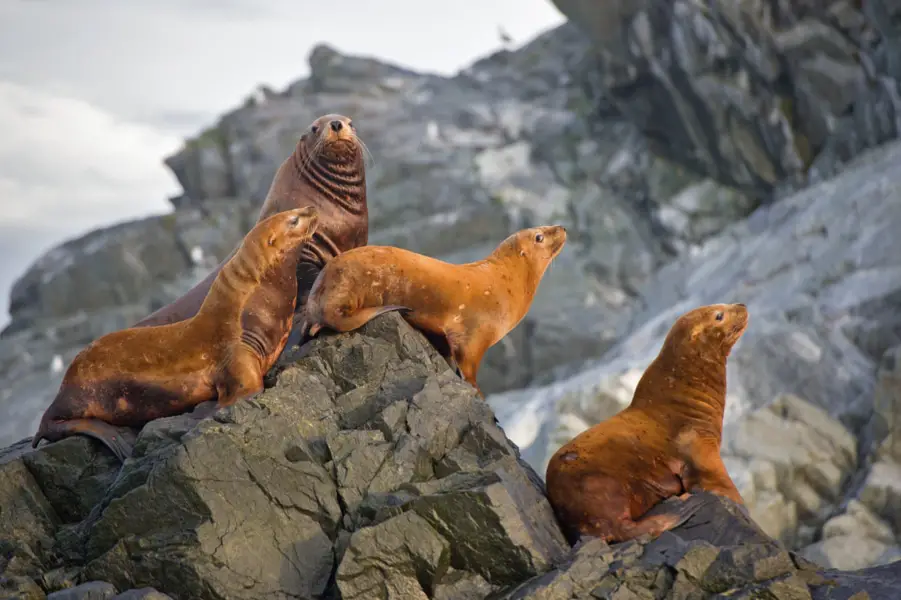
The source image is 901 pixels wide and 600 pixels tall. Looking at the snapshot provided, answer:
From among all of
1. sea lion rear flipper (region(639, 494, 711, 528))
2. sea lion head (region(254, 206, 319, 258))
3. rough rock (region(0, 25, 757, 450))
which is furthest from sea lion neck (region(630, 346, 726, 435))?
rough rock (region(0, 25, 757, 450))

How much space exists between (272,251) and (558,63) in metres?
30.8

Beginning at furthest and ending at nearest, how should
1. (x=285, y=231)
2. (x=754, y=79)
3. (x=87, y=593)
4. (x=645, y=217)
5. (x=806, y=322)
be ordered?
(x=645, y=217) < (x=754, y=79) < (x=806, y=322) < (x=285, y=231) < (x=87, y=593)

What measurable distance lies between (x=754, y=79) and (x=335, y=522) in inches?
847

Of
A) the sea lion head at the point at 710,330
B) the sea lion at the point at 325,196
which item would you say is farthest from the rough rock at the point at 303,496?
the sea lion head at the point at 710,330

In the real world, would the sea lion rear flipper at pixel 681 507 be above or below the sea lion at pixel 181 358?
below

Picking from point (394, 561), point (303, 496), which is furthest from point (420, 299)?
point (394, 561)

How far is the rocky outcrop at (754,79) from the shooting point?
21.4 meters

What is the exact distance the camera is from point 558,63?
3522cm

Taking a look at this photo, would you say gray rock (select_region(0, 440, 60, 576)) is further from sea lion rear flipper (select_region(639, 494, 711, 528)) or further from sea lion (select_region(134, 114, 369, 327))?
sea lion rear flipper (select_region(639, 494, 711, 528))

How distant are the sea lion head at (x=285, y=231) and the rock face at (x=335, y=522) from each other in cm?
78

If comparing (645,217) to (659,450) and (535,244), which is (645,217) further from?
(659,450)

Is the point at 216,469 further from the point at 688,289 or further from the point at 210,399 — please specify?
the point at 688,289

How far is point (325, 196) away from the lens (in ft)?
22.3

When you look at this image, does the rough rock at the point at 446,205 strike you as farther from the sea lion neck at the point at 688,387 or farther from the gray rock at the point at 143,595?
the gray rock at the point at 143,595
